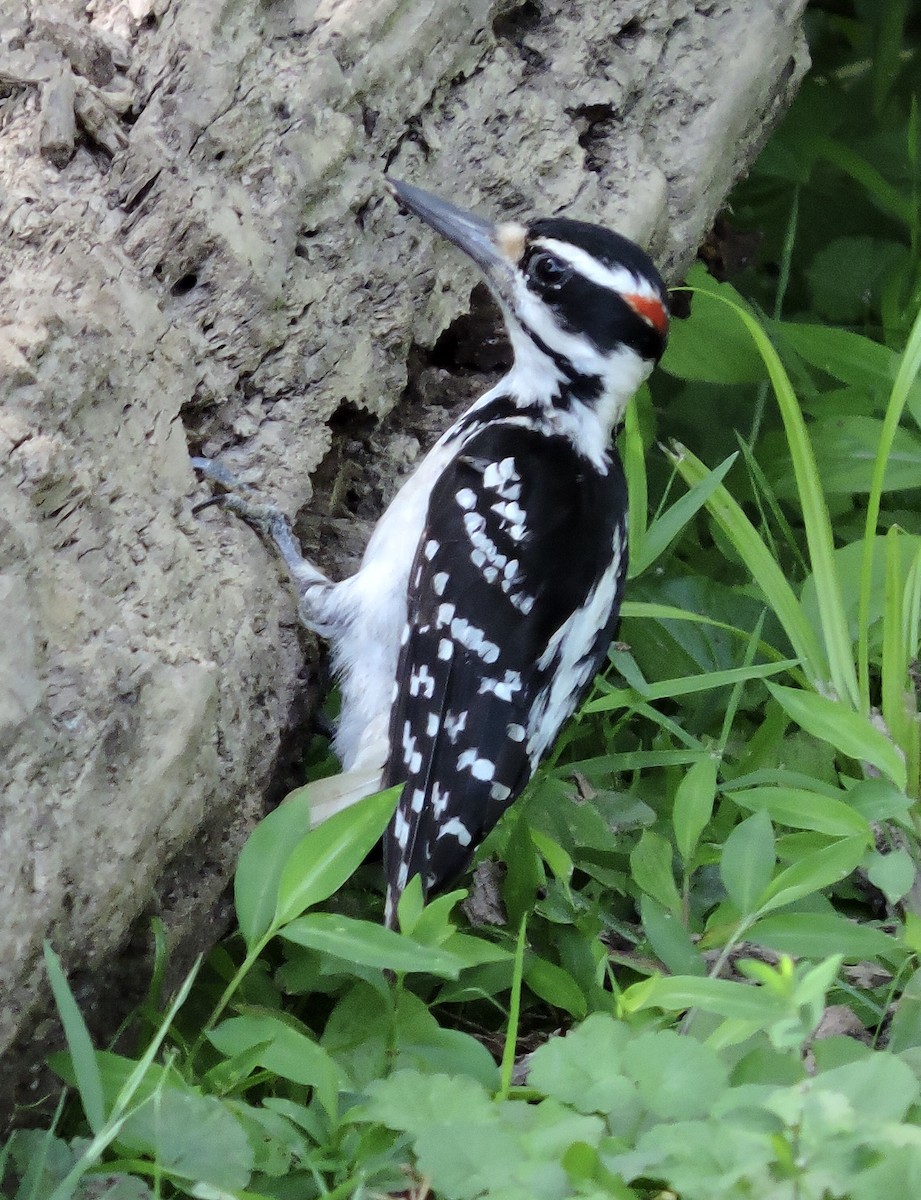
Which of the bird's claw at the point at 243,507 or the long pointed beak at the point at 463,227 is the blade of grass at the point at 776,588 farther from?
the bird's claw at the point at 243,507

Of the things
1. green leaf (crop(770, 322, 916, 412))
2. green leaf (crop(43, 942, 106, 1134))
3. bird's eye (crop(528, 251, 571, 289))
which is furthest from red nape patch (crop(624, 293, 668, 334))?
green leaf (crop(43, 942, 106, 1134))

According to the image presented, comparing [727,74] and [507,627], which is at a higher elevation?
[727,74]

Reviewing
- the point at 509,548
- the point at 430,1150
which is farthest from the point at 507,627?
the point at 430,1150

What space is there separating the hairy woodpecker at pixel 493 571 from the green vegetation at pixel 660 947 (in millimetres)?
151

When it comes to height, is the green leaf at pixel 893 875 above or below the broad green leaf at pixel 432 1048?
below

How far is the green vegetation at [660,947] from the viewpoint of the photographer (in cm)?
127

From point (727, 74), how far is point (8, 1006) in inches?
88.8

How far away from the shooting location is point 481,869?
89.7 inches

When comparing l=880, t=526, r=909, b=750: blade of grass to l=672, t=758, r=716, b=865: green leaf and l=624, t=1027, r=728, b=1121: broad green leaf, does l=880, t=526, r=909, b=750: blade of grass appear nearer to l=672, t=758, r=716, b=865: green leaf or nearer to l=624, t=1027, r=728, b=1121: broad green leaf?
l=672, t=758, r=716, b=865: green leaf

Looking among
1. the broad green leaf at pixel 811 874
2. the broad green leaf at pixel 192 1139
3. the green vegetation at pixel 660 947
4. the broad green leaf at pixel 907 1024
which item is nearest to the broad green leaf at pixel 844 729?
the green vegetation at pixel 660 947

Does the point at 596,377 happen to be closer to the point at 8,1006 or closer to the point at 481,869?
the point at 481,869

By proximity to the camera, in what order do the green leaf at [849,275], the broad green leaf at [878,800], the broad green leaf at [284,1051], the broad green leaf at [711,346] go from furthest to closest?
the green leaf at [849,275] → the broad green leaf at [711,346] → the broad green leaf at [878,800] → the broad green leaf at [284,1051]

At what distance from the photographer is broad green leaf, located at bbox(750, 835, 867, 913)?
1664 mm

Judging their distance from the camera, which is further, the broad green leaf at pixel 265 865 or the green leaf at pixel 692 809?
the green leaf at pixel 692 809
